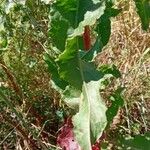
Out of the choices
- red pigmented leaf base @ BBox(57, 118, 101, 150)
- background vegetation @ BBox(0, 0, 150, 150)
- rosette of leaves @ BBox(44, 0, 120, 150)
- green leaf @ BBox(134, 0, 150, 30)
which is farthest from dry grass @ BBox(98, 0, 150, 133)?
rosette of leaves @ BBox(44, 0, 120, 150)

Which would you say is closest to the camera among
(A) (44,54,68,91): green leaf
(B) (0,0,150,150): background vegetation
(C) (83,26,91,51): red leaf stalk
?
(C) (83,26,91,51): red leaf stalk

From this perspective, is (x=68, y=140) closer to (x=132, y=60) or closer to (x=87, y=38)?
(x=87, y=38)

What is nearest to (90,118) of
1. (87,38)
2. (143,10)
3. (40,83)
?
(87,38)

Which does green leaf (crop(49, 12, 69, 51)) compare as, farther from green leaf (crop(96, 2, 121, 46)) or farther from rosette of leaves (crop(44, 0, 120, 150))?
green leaf (crop(96, 2, 121, 46))

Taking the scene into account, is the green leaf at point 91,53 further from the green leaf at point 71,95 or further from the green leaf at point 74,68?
the green leaf at point 71,95

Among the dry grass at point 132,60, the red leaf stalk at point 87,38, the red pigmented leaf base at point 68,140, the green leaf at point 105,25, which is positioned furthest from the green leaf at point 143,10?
the dry grass at point 132,60

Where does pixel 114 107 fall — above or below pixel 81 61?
below

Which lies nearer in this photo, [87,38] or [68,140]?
[87,38]
